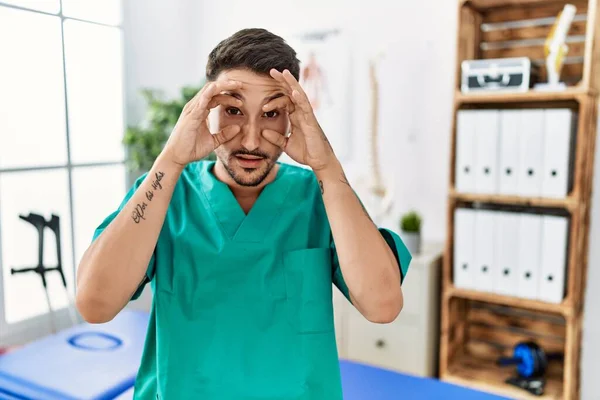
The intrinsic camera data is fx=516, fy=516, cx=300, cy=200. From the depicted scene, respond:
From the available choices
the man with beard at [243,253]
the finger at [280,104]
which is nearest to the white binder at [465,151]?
the man with beard at [243,253]

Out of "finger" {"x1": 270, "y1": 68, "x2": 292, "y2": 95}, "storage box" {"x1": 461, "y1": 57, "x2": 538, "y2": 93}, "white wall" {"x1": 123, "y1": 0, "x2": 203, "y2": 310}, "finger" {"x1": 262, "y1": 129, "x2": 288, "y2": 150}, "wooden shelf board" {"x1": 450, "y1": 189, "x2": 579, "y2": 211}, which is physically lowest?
"wooden shelf board" {"x1": 450, "y1": 189, "x2": 579, "y2": 211}

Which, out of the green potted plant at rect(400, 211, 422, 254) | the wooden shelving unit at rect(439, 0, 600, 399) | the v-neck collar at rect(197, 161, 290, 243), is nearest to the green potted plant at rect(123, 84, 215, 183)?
the green potted plant at rect(400, 211, 422, 254)

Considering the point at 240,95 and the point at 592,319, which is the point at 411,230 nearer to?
the point at 592,319

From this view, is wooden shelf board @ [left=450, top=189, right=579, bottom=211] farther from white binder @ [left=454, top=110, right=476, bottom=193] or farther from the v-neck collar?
the v-neck collar

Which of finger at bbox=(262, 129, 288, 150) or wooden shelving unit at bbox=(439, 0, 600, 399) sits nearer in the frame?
finger at bbox=(262, 129, 288, 150)

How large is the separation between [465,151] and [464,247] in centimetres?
41

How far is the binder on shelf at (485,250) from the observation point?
7.12 feet

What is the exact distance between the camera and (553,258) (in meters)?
2.05

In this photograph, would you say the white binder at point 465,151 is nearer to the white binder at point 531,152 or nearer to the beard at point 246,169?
the white binder at point 531,152

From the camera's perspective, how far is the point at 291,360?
98 centimetres

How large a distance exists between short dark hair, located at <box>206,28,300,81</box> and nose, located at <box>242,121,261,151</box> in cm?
10

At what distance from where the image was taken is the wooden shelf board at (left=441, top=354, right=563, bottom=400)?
2.15m

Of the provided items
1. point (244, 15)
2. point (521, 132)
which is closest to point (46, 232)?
point (244, 15)

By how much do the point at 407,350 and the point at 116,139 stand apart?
77.6 inches
